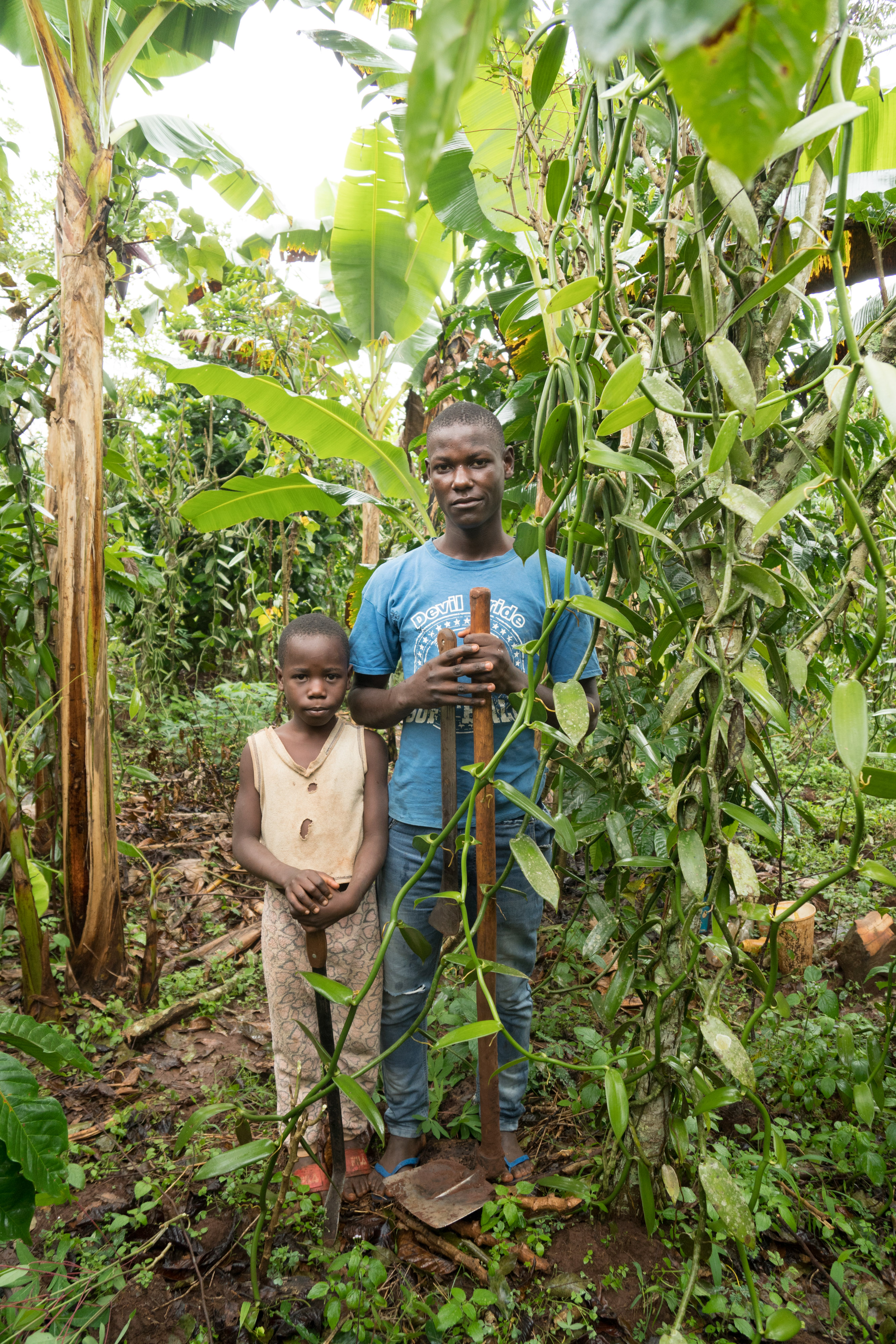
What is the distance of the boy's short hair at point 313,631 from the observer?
1559 millimetres

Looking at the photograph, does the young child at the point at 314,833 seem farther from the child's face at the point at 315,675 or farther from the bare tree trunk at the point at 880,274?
the bare tree trunk at the point at 880,274

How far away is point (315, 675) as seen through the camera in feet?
5.15

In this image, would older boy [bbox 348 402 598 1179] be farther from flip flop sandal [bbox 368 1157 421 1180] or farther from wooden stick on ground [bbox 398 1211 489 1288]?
wooden stick on ground [bbox 398 1211 489 1288]

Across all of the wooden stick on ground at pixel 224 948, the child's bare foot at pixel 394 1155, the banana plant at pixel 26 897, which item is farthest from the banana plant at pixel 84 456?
the child's bare foot at pixel 394 1155

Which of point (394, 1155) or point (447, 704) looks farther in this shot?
point (394, 1155)

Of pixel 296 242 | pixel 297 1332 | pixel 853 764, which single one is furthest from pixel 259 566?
pixel 853 764

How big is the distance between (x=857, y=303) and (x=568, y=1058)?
253cm

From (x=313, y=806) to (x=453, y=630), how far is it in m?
0.44

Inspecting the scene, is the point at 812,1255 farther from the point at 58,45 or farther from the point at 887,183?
the point at 58,45

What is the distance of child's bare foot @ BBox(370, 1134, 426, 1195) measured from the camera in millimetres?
1594

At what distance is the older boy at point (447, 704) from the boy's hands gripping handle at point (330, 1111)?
186 mm

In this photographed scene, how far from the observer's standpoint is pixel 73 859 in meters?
2.22

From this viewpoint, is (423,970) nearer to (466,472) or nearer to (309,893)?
(309,893)

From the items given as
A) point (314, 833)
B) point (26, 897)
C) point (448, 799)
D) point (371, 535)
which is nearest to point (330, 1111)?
point (314, 833)
